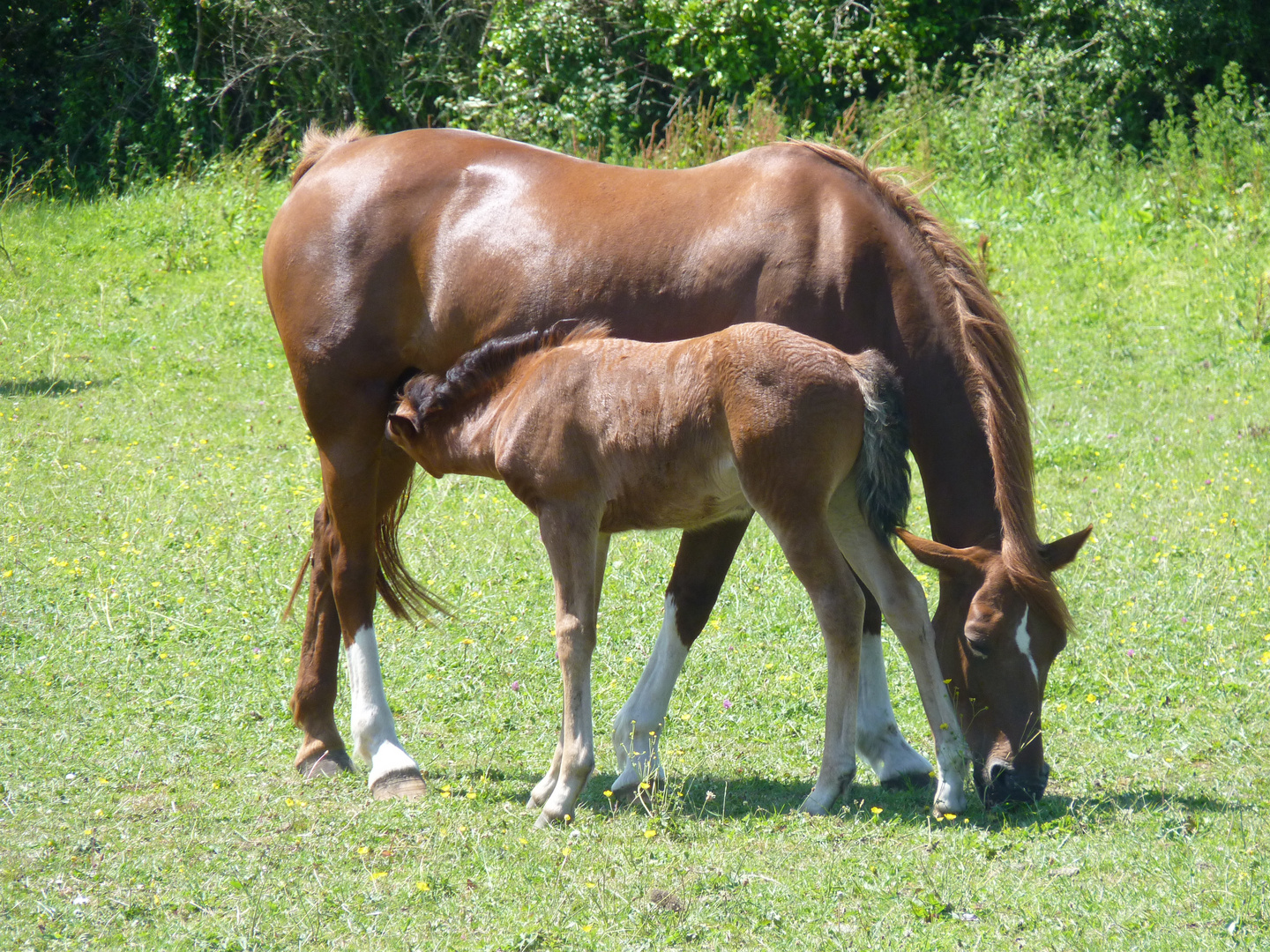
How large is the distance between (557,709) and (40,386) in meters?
7.33

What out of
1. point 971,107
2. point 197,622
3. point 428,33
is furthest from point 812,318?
point 428,33

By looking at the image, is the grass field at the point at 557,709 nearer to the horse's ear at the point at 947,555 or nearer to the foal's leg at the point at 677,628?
the foal's leg at the point at 677,628

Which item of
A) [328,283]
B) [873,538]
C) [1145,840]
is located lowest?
[1145,840]

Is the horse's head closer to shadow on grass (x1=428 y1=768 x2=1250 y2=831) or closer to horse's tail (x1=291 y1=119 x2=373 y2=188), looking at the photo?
shadow on grass (x1=428 y1=768 x2=1250 y2=831)

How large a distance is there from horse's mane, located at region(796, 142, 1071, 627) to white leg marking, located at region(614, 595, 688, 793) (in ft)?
4.38

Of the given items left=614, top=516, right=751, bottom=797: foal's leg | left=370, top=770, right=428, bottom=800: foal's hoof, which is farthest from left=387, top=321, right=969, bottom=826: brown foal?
left=370, top=770, right=428, bottom=800: foal's hoof

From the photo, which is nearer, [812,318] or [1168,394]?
[812,318]

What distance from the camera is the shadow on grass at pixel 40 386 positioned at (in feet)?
33.8

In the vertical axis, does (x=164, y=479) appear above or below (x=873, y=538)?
below

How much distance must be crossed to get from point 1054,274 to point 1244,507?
196 inches

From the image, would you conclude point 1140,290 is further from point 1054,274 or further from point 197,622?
point 197,622

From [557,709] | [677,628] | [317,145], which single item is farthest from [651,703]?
[317,145]

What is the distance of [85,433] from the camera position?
9352 mm

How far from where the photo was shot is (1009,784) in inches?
154
